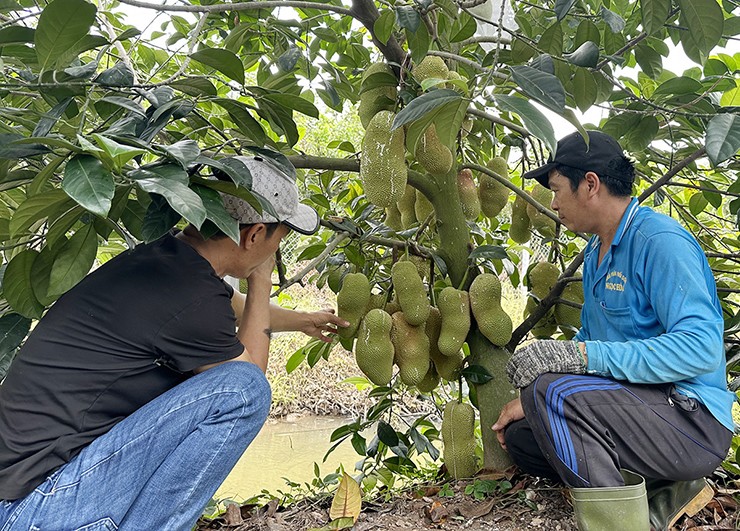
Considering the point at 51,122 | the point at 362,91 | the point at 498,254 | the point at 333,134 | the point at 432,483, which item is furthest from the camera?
the point at 333,134

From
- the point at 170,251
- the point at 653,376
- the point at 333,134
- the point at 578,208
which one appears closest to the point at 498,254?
the point at 578,208

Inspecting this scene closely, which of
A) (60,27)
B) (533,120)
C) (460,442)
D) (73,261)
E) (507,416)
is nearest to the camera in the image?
(533,120)

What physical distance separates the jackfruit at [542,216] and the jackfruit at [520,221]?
34 millimetres

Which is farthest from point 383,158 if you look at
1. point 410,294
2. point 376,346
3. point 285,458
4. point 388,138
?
point 285,458

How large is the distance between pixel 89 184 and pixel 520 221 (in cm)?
147

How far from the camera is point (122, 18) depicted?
2.27m

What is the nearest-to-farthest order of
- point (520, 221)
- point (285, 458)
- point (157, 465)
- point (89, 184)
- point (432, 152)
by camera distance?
1. point (89, 184)
2. point (157, 465)
3. point (432, 152)
4. point (520, 221)
5. point (285, 458)

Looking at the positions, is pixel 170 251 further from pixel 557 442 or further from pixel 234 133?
pixel 557 442

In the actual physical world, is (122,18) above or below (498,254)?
above

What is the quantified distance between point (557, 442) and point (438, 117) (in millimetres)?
711

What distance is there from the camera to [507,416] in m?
1.66

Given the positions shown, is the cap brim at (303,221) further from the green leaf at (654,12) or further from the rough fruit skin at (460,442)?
the green leaf at (654,12)

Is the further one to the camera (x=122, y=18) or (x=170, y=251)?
(x=122, y=18)

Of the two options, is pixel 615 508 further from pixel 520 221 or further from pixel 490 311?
pixel 520 221
